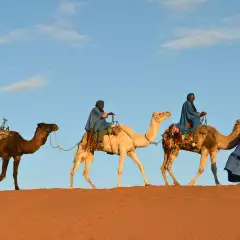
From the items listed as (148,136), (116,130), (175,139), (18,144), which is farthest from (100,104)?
(18,144)

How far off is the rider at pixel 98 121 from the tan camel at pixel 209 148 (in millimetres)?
2196

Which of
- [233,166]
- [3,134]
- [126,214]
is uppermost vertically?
[3,134]

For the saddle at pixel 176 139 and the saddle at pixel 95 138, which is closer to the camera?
the saddle at pixel 95 138

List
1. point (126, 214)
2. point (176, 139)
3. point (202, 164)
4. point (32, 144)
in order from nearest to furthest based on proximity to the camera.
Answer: point (126, 214) → point (202, 164) → point (176, 139) → point (32, 144)

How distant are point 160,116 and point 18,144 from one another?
4745 millimetres

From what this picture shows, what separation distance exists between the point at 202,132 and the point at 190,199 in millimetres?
4257

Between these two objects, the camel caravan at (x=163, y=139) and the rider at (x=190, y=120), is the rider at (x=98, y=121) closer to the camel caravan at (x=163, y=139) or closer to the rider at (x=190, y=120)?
the camel caravan at (x=163, y=139)

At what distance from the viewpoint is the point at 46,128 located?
22.6 m

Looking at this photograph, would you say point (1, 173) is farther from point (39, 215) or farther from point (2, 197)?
point (39, 215)

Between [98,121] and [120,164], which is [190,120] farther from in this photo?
[98,121]

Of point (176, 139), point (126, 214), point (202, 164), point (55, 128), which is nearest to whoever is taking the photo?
point (126, 214)

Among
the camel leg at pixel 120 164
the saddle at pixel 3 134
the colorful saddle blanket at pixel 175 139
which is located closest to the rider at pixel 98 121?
the camel leg at pixel 120 164

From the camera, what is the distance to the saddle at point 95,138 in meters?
20.7

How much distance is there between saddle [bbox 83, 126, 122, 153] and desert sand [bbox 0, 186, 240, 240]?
2004 millimetres
